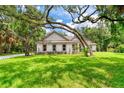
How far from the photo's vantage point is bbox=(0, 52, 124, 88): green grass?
3.17 metres

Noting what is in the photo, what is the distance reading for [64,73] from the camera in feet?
11.1

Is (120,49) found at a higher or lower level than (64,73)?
higher

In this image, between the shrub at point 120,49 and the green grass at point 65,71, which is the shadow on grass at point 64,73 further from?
the shrub at point 120,49

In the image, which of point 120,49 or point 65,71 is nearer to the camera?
point 65,71

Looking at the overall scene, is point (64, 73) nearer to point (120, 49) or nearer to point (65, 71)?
point (65, 71)

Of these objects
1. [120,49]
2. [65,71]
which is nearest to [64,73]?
[65,71]

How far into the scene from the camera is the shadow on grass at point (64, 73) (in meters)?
3.17

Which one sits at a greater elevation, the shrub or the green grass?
the shrub

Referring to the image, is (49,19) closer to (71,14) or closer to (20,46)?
(71,14)

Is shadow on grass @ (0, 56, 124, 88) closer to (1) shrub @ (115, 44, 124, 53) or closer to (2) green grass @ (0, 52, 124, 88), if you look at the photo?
(2) green grass @ (0, 52, 124, 88)

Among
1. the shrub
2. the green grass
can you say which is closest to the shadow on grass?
the green grass

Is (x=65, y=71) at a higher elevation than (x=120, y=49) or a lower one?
lower

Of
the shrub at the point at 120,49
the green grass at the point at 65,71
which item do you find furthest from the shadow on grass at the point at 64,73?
the shrub at the point at 120,49

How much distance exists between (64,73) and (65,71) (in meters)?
0.06
